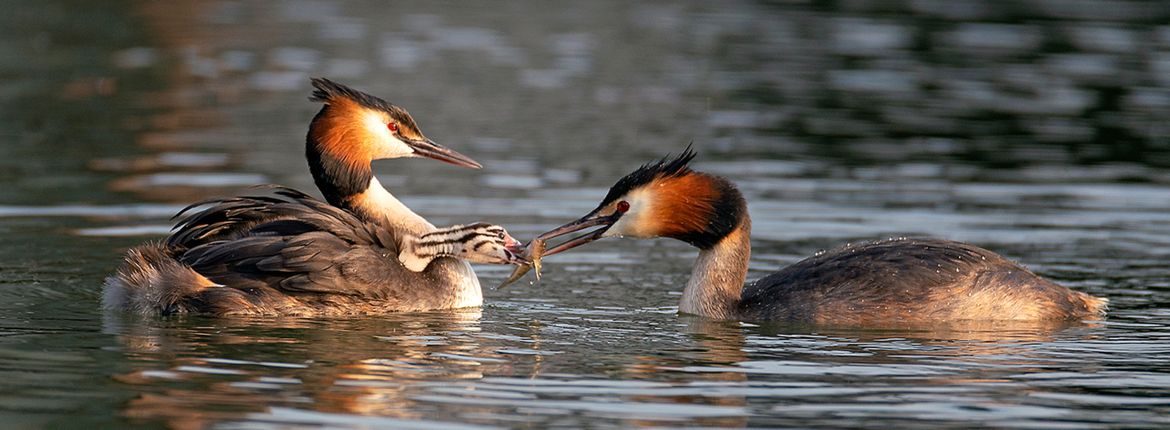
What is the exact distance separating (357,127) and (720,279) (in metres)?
2.30

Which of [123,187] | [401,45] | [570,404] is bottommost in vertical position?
[570,404]

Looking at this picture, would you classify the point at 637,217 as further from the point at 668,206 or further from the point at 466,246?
the point at 466,246

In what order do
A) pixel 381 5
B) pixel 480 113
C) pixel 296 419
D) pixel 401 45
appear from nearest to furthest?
1. pixel 296 419
2. pixel 480 113
3. pixel 401 45
4. pixel 381 5

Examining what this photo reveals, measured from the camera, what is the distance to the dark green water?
8.16 m

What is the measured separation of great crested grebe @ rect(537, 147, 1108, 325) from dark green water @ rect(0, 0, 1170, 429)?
207mm

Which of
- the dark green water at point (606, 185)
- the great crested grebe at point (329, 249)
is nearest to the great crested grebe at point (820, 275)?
the dark green water at point (606, 185)

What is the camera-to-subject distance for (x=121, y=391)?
8.11m

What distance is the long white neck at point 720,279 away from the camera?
10.4 m

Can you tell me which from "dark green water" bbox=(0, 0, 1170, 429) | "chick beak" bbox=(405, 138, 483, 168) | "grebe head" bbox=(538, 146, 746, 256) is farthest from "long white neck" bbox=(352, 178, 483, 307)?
"grebe head" bbox=(538, 146, 746, 256)

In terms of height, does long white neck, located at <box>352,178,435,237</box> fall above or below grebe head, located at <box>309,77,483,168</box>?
below

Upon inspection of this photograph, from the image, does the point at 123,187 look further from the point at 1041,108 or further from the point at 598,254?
the point at 1041,108

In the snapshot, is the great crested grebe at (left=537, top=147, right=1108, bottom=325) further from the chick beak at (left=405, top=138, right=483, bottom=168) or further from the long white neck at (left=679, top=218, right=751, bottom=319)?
the chick beak at (left=405, top=138, right=483, bottom=168)

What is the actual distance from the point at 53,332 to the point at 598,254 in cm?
441

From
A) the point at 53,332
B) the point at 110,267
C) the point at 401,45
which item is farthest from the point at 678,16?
the point at 53,332
